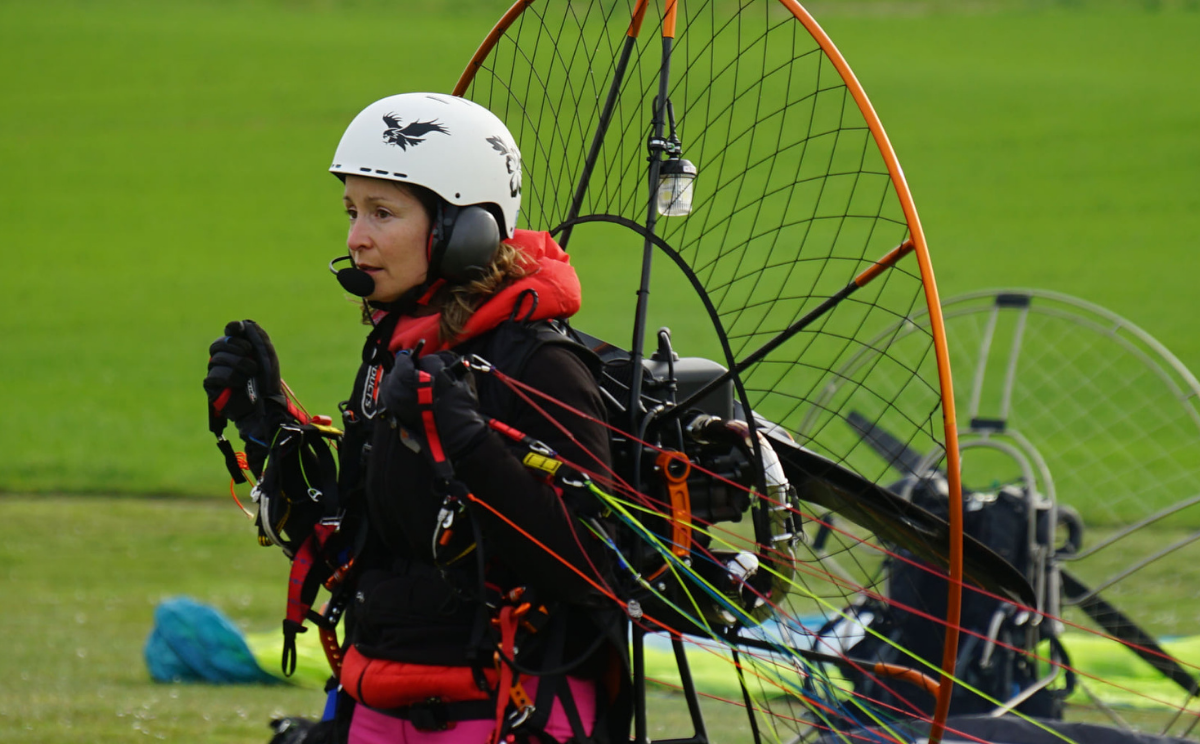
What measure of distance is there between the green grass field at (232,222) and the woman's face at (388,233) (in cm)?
279

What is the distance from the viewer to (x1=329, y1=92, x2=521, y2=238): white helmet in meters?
2.59

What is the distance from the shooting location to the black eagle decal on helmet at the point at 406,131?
8.54ft

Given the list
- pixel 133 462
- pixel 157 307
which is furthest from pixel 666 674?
pixel 157 307

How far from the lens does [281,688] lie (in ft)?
18.6

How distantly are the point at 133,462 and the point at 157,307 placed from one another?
27.9 ft

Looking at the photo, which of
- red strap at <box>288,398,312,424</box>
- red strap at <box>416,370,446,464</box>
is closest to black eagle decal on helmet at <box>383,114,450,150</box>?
red strap at <box>416,370,446,464</box>

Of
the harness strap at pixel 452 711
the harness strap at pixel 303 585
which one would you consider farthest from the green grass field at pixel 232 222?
the harness strap at pixel 452 711

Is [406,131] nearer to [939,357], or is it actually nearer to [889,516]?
[939,357]

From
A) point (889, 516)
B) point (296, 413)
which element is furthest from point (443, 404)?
point (889, 516)

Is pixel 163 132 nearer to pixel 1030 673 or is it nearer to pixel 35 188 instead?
pixel 35 188

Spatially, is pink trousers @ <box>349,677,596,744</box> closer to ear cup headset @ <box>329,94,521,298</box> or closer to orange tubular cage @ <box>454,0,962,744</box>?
orange tubular cage @ <box>454,0,962,744</box>

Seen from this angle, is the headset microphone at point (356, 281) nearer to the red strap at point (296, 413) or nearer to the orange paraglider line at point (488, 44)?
the red strap at point (296, 413)

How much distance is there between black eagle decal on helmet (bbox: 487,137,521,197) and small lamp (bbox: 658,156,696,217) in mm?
302

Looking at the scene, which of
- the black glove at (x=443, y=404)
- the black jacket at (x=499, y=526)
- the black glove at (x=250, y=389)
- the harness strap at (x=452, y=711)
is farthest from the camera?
the black glove at (x=250, y=389)
